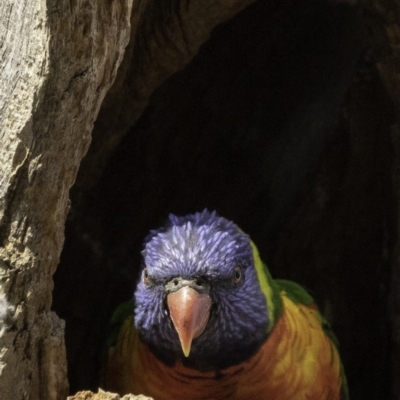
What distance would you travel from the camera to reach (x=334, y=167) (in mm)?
3551

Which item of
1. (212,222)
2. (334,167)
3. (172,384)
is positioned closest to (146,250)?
(212,222)

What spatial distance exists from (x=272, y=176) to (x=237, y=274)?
5.44ft

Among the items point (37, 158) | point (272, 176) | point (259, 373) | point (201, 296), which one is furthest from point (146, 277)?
point (272, 176)

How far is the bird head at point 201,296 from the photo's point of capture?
6.67 feet

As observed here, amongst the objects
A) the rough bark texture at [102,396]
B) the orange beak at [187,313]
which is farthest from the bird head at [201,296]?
the rough bark texture at [102,396]

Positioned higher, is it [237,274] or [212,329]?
[237,274]

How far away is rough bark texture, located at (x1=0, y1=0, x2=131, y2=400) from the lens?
169 cm

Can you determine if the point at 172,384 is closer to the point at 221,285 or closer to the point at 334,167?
the point at 221,285

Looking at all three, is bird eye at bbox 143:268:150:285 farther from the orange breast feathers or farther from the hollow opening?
the hollow opening

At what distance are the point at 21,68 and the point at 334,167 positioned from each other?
7.20 ft

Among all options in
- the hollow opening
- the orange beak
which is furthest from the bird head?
the hollow opening

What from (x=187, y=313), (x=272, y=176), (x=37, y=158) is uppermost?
(x=37, y=158)

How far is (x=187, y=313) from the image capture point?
1.98m

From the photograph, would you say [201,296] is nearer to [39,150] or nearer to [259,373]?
[259,373]
